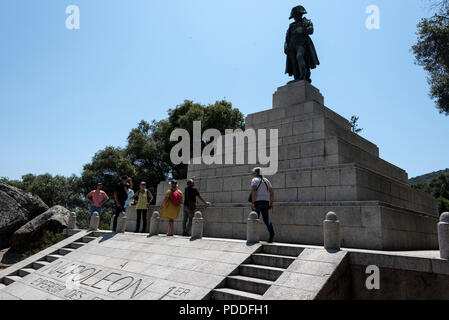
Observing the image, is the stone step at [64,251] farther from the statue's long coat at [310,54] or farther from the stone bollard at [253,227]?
the statue's long coat at [310,54]

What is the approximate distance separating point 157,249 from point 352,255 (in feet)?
18.9

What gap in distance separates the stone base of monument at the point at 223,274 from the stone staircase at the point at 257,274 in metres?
0.02

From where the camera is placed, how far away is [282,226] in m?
9.23

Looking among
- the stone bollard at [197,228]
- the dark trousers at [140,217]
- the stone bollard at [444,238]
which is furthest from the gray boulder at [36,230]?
the stone bollard at [444,238]

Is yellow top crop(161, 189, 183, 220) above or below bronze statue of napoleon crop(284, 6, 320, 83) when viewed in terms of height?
below

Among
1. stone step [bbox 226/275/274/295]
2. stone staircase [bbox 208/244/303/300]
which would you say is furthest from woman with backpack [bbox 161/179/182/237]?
stone step [bbox 226/275/274/295]

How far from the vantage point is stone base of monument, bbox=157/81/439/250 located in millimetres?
8156

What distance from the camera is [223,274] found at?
7012 mm

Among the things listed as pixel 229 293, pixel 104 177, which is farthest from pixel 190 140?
pixel 229 293

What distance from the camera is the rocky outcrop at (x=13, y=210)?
18.8 meters

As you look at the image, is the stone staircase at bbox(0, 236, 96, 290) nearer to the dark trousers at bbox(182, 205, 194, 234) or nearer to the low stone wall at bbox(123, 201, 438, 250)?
the dark trousers at bbox(182, 205, 194, 234)

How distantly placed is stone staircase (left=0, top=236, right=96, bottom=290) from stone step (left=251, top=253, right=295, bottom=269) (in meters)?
7.58

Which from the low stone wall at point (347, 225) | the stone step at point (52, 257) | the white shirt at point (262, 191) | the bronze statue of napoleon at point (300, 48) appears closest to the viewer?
the low stone wall at point (347, 225)

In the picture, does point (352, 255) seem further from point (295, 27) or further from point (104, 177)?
point (104, 177)
